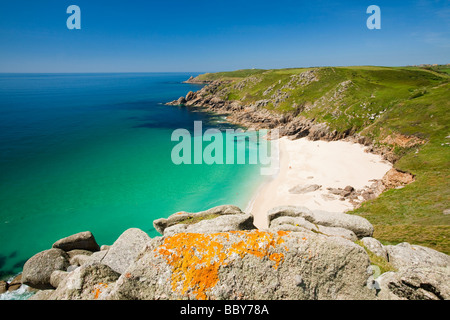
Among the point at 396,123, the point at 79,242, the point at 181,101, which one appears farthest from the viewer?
the point at 181,101

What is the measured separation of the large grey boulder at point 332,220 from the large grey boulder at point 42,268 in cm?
2175

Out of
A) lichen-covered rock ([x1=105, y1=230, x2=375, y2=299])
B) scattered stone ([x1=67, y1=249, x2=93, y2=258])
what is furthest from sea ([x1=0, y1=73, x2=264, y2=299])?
lichen-covered rock ([x1=105, y1=230, x2=375, y2=299])

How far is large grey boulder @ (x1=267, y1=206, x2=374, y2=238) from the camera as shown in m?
17.7

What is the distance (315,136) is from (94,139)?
279 ft

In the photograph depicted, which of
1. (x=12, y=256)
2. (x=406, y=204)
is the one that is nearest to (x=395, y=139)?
(x=406, y=204)

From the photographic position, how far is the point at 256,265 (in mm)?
7348

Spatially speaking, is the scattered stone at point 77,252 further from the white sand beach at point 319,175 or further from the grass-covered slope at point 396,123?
the grass-covered slope at point 396,123

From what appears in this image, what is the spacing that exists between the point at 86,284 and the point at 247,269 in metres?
Answer: 6.28

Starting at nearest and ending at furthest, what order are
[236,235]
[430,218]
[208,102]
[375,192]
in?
[236,235], [430,218], [375,192], [208,102]

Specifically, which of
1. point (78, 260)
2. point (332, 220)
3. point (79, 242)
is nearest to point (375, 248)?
point (332, 220)

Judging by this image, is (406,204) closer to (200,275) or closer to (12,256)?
(200,275)

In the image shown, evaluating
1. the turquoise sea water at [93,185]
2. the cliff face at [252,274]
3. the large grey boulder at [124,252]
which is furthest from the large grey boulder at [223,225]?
the turquoise sea water at [93,185]

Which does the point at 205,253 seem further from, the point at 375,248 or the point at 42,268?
the point at 42,268

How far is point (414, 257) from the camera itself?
13.7m
